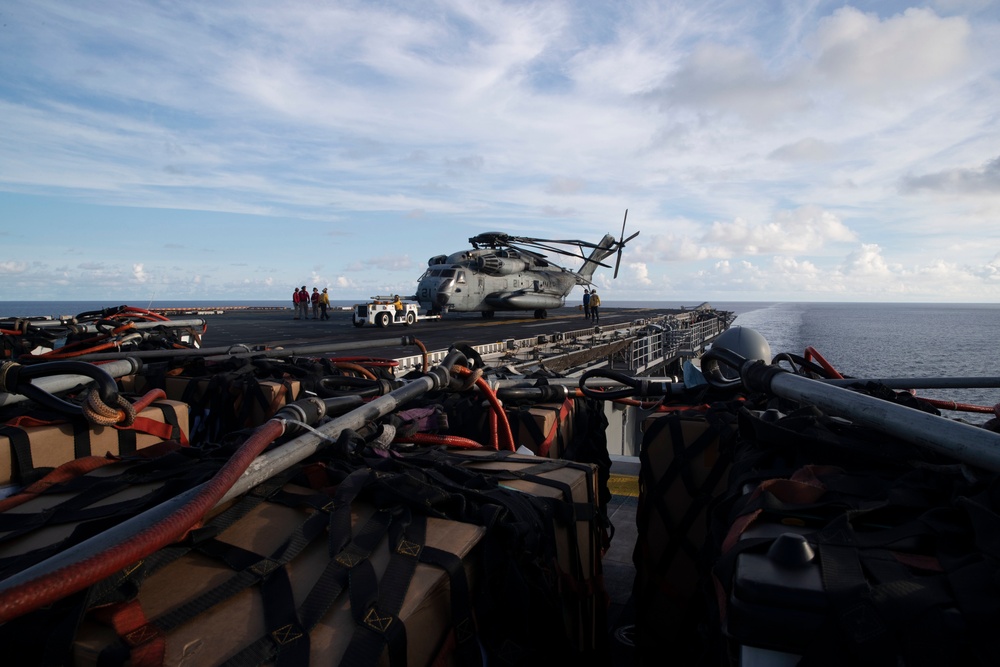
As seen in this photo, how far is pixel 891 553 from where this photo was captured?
1273 mm

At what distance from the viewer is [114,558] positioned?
1312mm

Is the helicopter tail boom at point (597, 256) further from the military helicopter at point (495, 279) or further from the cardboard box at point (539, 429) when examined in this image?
the cardboard box at point (539, 429)

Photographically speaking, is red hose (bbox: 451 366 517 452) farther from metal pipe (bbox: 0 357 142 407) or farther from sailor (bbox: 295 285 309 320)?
sailor (bbox: 295 285 309 320)

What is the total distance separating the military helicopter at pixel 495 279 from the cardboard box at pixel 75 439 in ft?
75.2

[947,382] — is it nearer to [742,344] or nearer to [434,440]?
[742,344]

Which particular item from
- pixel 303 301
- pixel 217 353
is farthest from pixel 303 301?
pixel 217 353

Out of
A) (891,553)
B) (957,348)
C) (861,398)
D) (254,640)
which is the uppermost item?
(861,398)

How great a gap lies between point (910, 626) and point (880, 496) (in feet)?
2.03

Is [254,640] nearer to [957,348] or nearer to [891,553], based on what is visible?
[891,553]

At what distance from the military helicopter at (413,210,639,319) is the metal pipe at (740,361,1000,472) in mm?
24401

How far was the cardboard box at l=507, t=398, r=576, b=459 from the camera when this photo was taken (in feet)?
12.1

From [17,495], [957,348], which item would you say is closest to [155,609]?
[17,495]

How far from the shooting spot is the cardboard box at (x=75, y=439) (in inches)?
103

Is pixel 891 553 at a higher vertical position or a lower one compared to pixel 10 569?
higher
